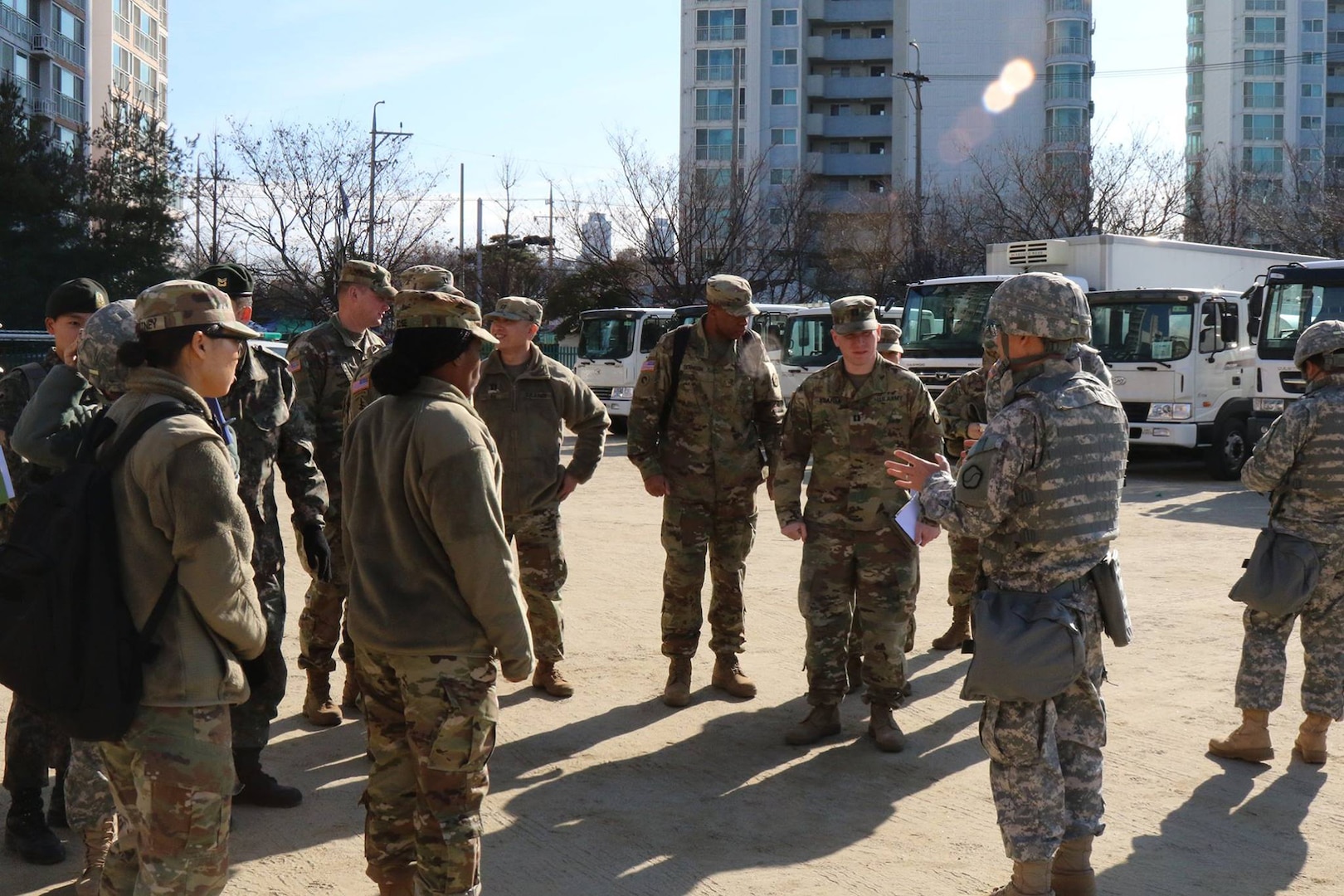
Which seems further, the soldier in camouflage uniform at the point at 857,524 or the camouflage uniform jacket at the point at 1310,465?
the soldier in camouflage uniform at the point at 857,524

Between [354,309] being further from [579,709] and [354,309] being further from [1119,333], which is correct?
[1119,333]

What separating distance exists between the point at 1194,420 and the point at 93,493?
49.7 feet

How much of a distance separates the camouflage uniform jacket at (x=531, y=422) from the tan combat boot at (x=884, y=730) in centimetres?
184

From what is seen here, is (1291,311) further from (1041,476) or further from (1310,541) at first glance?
(1041,476)

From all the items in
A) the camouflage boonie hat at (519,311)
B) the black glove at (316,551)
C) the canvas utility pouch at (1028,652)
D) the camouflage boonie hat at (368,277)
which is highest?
the camouflage boonie hat at (368,277)

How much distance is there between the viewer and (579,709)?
6.47 m

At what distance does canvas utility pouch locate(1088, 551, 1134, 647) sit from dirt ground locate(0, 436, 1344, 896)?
90 centimetres

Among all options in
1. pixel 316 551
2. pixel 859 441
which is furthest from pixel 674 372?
pixel 316 551

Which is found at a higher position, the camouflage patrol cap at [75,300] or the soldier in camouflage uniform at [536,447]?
the camouflage patrol cap at [75,300]

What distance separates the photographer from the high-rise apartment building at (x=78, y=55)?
52000mm

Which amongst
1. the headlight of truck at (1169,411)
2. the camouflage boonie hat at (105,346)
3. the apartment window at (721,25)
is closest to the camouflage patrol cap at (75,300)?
the camouflage boonie hat at (105,346)

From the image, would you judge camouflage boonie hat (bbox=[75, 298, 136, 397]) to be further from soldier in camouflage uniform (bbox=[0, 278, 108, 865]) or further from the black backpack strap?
the black backpack strap

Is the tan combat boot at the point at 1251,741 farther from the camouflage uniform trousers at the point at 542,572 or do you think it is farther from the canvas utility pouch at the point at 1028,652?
the camouflage uniform trousers at the point at 542,572

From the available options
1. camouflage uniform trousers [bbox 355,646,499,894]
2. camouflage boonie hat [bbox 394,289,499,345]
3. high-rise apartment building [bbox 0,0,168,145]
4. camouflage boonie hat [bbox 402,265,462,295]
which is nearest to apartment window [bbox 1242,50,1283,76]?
high-rise apartment building [bbox 0,0,168,145]
